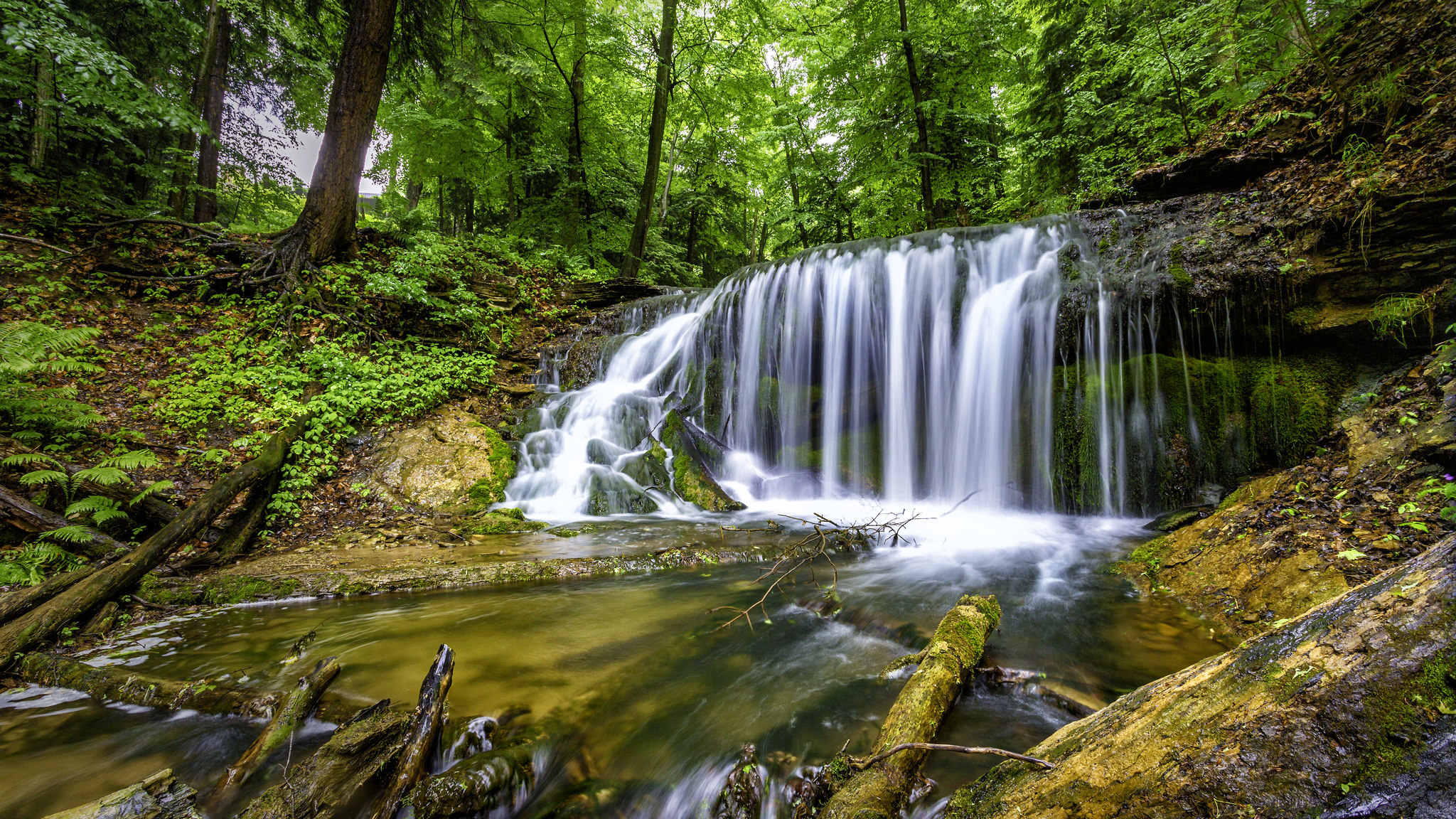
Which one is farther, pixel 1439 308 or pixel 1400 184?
pixel 1400 184

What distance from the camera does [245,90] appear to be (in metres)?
13.3

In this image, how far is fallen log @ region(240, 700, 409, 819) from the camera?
1629 millimetres

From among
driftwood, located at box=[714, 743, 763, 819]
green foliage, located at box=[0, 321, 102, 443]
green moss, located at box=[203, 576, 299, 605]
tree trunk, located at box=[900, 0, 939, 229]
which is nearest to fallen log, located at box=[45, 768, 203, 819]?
driftwood, located at box=[714, 743, 763, 819]

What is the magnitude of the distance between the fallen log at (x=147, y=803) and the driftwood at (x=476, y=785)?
2.40 ft

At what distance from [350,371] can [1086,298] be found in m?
9.43

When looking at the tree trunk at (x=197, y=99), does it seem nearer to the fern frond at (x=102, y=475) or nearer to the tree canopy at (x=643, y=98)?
the tree canopy at (x=643, y=98)

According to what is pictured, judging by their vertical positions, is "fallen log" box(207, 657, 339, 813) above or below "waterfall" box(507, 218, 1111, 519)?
below

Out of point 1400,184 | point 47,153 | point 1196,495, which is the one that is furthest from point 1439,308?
point 47,153

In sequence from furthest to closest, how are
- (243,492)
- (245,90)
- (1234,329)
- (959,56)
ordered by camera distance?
(245,90) → (959,56) → (1234,329) → (243,492)

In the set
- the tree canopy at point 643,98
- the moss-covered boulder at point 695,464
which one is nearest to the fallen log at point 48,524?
the moss-covered boulder at point 695,464

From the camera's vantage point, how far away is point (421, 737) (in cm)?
183

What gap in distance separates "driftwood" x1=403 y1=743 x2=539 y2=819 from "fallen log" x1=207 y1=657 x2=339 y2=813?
803mm

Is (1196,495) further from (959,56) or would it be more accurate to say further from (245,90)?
(245,90)

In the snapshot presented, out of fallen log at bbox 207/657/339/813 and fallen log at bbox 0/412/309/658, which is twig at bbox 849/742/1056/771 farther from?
fallen log at bbox 0/412/309/658
